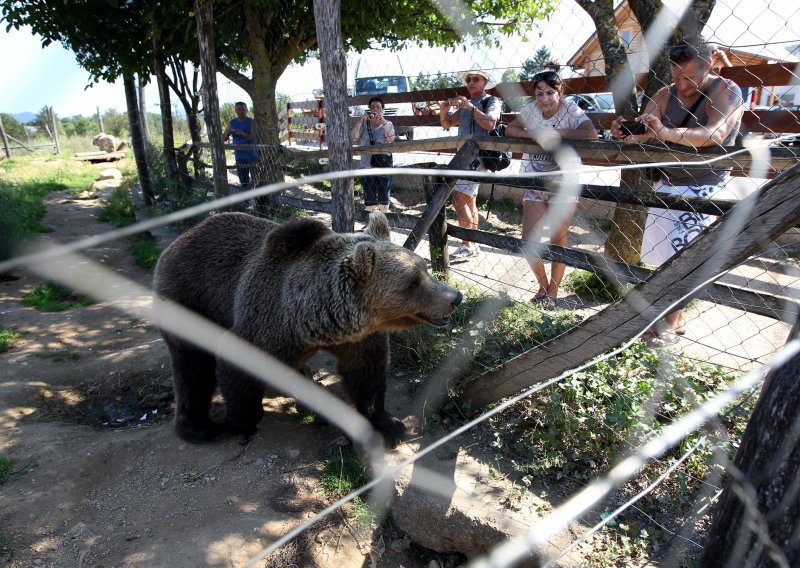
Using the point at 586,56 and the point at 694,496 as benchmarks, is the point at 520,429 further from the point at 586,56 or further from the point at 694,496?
the point at 586,56

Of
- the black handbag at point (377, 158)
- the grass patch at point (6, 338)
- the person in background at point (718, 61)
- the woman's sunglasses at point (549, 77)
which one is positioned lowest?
the grass patch at point (6, 338)

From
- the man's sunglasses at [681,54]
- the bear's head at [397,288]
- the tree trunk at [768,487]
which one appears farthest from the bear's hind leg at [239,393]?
the man's sunglasses at [681,54]

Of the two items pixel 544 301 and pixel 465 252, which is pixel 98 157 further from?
pixel 544 301

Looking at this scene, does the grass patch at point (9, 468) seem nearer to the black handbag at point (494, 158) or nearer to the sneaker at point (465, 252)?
the black handbag at point (494, 158)

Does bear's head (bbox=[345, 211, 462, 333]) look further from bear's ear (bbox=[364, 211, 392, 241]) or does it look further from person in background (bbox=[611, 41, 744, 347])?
person in background (bbox=[611, 41, 744, 347])

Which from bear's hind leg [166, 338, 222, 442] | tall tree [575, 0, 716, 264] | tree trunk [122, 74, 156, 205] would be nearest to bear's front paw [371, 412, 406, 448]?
bear's hind leg [166, 338, 222, 442]

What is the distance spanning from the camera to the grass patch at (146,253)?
733cm

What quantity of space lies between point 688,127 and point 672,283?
1710 millimetres

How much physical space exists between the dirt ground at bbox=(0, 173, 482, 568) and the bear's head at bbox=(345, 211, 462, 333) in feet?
3.79

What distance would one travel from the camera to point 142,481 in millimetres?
3215

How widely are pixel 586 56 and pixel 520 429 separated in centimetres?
512

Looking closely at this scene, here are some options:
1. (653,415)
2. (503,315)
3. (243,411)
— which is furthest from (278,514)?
(653,415)

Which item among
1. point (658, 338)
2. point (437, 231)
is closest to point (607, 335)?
point (658, 338)

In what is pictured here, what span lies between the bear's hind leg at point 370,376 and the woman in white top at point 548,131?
130 cm
